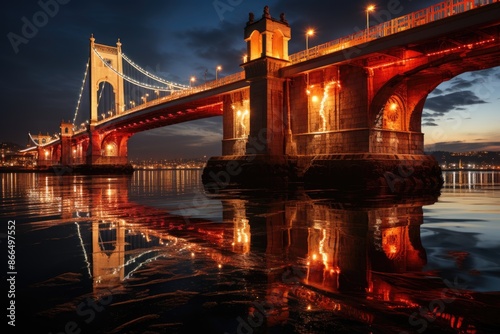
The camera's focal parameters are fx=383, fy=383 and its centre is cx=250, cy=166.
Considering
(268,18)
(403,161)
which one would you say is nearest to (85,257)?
(403,161)

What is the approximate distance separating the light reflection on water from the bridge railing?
1274 cm

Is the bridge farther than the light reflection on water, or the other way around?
the bridge

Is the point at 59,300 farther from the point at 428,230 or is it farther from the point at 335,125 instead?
the point at 335,125

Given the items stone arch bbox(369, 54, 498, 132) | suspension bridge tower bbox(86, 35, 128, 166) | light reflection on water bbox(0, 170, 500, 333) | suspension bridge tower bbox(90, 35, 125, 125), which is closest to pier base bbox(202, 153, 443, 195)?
stone arch bbox(369, 54, 498, 132)

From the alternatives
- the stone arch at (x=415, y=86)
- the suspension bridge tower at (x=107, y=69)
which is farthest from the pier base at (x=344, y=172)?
the suspension bridge tower at (x=107, y=69)

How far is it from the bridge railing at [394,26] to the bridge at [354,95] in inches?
2.1

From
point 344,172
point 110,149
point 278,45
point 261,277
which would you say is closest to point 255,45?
point 278,45

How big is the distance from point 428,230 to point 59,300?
317 inches

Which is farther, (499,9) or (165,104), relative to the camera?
(165,104)

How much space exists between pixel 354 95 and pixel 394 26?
16.1 ft

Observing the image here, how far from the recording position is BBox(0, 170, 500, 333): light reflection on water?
12.4ft

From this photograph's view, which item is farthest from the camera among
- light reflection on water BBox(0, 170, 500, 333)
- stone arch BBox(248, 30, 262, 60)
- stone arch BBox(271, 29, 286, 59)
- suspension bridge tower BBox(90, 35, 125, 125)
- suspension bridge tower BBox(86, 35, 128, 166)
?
suspension bridge tower BBox(90, 35, 125, 125)

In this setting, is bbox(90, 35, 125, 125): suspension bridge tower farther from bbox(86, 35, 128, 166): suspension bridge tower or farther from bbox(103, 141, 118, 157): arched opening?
bbox(103, 141, 118, 157): arched opening

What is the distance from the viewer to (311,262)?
240 inches
